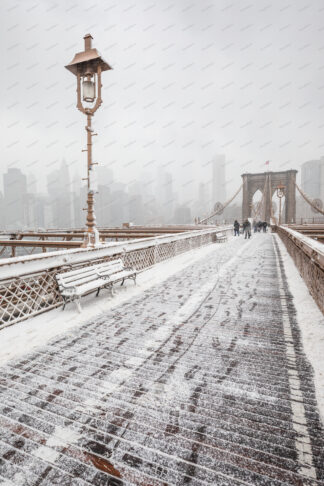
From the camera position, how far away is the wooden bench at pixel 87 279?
15.7 feet

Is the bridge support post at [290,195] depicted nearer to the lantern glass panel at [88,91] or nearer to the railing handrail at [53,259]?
the railing handrail at [53,259]

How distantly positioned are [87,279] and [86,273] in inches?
5.8

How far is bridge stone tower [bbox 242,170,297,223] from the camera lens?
63.8 m

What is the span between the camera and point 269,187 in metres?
64.1

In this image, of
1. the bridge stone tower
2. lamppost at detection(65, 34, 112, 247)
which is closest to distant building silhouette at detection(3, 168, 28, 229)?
the bridge stone tower

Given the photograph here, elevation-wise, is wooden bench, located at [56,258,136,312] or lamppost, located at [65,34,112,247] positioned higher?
lamppost, located at [65,34,112,247]

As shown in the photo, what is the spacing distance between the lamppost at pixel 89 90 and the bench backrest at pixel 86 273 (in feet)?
2.36

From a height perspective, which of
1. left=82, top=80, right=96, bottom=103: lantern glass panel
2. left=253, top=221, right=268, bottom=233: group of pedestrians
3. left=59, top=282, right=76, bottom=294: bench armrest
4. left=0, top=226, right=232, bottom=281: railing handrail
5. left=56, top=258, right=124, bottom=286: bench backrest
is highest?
left=82, top=80, right=96, bottom=103: lantern glass panel

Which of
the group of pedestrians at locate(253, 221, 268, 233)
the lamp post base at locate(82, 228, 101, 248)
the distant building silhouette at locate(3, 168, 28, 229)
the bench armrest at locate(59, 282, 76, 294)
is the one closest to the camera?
the bench armrest at locate(59, 282, 76, 294)

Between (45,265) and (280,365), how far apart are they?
4.08 meters

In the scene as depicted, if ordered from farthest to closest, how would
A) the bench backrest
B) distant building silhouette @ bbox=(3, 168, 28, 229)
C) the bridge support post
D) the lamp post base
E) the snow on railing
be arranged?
distant building silhouette @ bbox=(3, 168, 28, 229) < the bridge support post < the lamp post base < the bench backrest < the snow on railing

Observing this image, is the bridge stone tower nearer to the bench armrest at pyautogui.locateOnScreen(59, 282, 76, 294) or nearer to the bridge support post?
the bridge support post

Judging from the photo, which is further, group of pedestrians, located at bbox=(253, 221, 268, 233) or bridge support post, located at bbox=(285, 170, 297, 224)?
bridge support post, located at bbox=(285, 170, 297, 224)

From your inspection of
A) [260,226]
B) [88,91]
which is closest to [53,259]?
[88,91]
